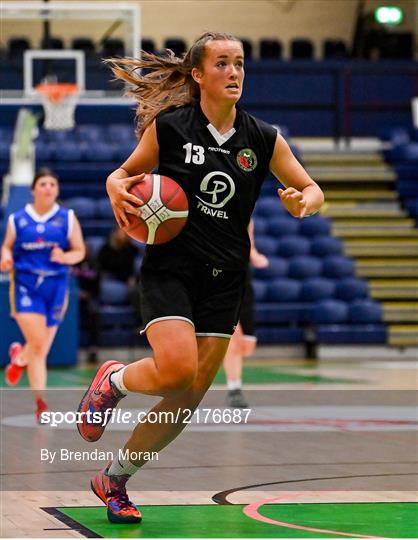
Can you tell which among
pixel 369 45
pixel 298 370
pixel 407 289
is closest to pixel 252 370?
pixel 298 370

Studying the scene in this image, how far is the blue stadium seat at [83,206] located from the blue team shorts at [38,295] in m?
9.05

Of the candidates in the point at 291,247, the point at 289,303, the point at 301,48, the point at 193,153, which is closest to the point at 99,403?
the point at 193,153

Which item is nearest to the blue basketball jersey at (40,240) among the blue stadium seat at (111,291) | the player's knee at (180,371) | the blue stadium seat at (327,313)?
the player's knee at (180,371)

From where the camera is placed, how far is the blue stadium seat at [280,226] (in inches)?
771

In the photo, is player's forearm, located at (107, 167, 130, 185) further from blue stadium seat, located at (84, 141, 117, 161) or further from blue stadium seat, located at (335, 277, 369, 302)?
blue stadium seat, located at (84, 141, 117, 161)

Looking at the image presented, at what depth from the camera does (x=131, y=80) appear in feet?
20.0

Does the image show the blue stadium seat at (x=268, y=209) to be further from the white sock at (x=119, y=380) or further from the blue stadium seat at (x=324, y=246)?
the white sock at (x=119, y=380)

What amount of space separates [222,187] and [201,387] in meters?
0.90

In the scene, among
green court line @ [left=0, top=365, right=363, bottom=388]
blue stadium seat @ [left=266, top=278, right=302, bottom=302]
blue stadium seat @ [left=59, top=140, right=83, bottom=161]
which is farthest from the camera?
blue stadium seat @ [left=59, top=140, right=83, bottom=161]

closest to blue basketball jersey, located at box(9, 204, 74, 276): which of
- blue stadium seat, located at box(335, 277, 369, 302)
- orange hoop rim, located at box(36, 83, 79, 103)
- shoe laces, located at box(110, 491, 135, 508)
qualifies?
shoe laces, located at box(110, 491, 135, 508)

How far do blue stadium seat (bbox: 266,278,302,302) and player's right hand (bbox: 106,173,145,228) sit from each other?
12498 mm

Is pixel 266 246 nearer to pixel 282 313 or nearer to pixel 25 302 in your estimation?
pixel 282 313

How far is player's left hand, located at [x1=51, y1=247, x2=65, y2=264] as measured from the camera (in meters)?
10.0

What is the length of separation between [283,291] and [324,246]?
183 centimetres
